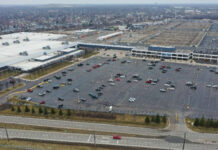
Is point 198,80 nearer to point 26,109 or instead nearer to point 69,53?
point 26,109

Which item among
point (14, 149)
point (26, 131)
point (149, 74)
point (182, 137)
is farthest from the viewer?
point (149, 74)

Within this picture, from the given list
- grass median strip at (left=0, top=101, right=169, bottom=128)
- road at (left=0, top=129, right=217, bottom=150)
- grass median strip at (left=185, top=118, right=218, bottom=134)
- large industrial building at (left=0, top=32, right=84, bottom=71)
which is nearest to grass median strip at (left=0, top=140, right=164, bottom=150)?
road at (left=0, top=129, right=217, bottom=150)

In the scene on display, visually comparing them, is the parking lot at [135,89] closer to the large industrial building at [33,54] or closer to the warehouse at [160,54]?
the warehouse at [160,54]

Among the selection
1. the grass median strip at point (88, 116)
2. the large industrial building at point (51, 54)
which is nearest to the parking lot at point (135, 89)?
the grass median strip at point (88, 116)

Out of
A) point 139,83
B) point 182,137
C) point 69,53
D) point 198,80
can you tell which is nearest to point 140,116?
point 182,137

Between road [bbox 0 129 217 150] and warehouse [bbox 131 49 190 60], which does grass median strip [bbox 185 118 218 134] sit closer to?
road [bbox 0 129 217 150]

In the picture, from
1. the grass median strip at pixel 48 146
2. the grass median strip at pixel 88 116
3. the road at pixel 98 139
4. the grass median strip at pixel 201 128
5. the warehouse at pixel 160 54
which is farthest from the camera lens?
the warehouse at pixel 160 54

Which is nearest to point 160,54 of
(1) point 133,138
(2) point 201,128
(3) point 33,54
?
(2) point 201,128
